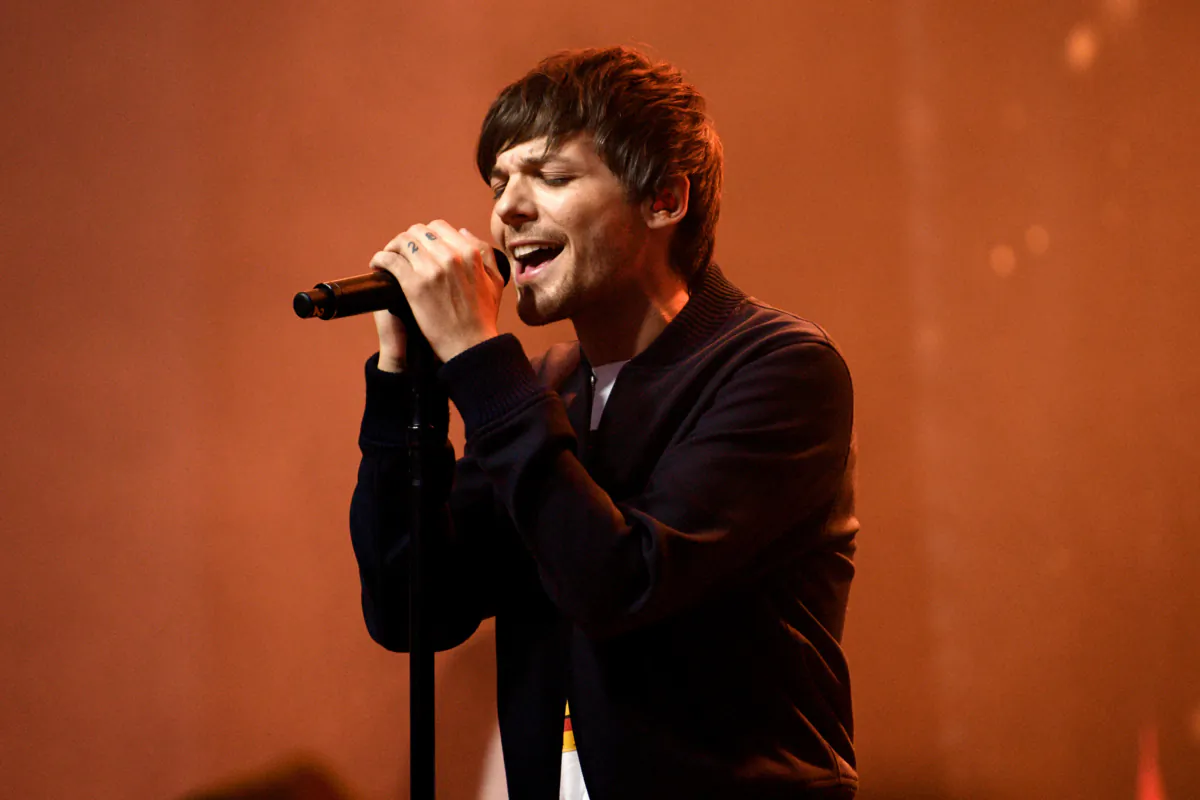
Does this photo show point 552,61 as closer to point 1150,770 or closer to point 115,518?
point 115,518

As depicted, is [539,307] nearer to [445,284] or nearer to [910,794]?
[445,284]

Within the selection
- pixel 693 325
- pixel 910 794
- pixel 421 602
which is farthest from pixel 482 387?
pixel 910 794

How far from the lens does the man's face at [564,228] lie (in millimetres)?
1225

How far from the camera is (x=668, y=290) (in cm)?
133

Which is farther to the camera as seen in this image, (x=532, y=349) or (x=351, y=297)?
(x=532, y=349)

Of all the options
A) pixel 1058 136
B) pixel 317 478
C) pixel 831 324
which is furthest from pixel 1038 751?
pixel 317 478

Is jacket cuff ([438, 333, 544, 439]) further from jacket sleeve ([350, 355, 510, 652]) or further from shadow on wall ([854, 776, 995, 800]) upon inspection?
shadow on wall ([854, 776, 995, 800])

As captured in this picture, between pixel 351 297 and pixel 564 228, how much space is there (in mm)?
299

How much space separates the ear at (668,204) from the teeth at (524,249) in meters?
0.14

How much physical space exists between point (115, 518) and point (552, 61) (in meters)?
0.94

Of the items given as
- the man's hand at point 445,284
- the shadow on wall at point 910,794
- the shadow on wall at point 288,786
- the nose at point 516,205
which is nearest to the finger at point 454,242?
the man's hand at point 445,284

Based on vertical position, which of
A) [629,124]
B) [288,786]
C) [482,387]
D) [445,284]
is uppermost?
[629,124]

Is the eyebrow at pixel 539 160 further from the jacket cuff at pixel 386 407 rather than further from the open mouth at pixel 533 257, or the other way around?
the jacket cuff at pixel 386 407

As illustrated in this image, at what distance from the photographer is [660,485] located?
1099 mm
